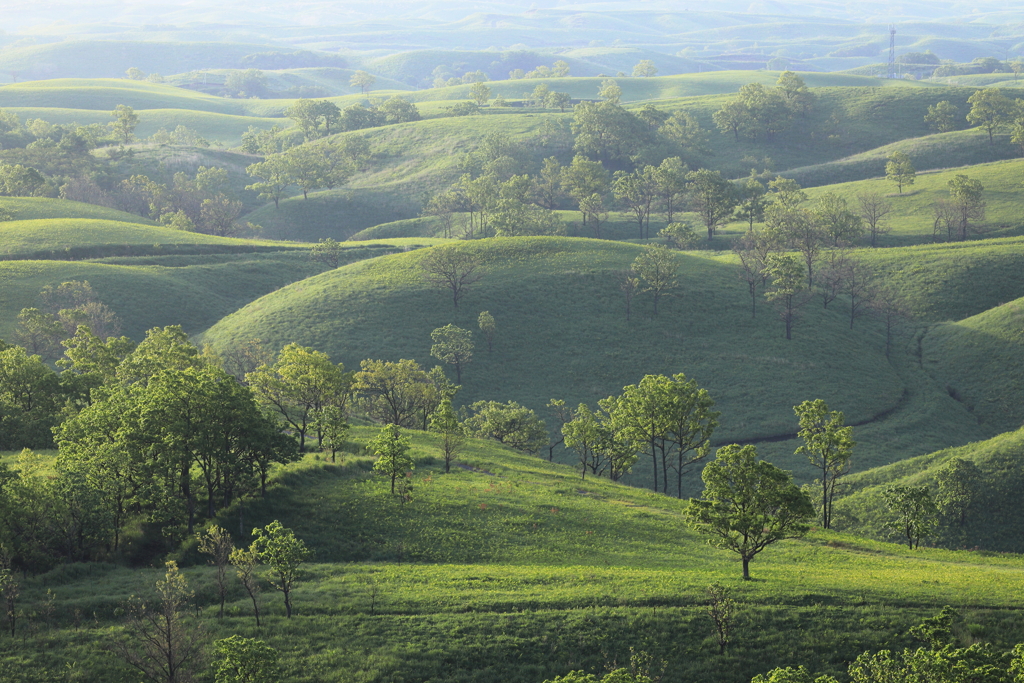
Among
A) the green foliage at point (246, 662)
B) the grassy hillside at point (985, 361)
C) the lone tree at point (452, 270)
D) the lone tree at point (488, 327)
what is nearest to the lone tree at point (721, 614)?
the green foliage at point (246, 662)

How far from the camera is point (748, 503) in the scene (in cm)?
4719

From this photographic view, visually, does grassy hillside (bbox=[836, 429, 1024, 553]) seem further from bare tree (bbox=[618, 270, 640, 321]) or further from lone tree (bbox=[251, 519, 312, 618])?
bare tree (bbox=[618, 270, 640, 321])

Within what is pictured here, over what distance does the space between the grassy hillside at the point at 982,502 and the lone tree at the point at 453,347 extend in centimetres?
6174

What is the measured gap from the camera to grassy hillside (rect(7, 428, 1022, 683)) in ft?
133

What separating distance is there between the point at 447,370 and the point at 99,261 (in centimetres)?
8827

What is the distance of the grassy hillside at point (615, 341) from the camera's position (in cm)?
11262

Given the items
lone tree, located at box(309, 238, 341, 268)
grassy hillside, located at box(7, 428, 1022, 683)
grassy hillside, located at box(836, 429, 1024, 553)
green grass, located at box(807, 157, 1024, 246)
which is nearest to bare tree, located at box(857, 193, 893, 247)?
green grass, located at box(807, 157, 1024, 246)

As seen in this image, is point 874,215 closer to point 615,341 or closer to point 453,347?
point 615,341

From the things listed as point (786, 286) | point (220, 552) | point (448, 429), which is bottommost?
point (448, 429)

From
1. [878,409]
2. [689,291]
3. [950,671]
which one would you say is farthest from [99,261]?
[950,671]

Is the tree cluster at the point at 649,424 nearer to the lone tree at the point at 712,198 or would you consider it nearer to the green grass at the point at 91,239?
the lone tree at the point at 712,198

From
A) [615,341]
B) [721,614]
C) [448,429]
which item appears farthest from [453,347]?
[721,614]

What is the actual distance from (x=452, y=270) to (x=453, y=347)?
26.7 m

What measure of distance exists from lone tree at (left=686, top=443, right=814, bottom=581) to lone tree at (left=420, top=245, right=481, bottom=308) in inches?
3716
